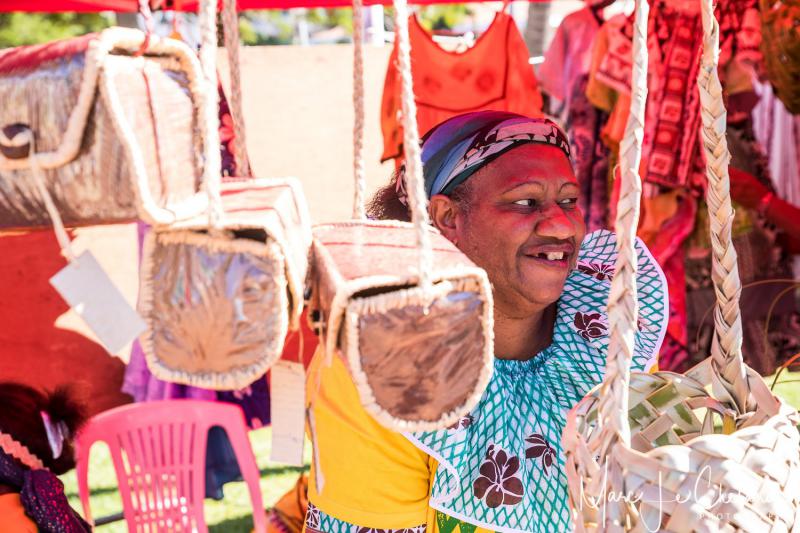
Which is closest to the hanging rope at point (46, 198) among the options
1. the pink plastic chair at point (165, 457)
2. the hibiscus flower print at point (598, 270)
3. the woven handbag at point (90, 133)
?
the woven handbag at point (90, 133)

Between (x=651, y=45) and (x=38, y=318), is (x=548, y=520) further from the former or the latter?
(x=38, y=318)

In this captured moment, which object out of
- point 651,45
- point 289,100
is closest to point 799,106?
point 651,45

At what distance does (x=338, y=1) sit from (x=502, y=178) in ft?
4.78

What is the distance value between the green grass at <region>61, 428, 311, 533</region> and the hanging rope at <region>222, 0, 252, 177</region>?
8.32ft

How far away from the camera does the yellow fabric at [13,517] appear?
179cm

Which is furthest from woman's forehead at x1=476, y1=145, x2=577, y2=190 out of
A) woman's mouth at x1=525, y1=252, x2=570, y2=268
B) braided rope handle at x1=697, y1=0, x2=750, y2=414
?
braided rope handle at x1=697, y1=0, x2=750, y2=414

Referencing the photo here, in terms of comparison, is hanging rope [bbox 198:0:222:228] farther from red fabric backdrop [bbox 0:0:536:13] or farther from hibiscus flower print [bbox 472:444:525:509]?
red fabric backdrop [bbox 0:0:536:13]

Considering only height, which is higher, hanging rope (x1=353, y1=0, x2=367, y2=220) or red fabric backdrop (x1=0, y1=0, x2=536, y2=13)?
red fabric backdrop (x1=0, y1=0, x2=536, y2=13)

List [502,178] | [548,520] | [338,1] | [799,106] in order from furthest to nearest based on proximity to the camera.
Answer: [338,1]
[799,106]
[502,178]
[548,520]

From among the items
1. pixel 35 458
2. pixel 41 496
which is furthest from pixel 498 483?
pixel 35 458

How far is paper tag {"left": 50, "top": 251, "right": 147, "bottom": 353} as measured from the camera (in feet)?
2.04

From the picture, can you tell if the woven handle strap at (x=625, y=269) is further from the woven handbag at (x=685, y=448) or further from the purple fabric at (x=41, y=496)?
the purple fabric at (x=41, y=496)

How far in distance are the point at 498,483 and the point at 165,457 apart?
5.52ft

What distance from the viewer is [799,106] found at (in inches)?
92.0
